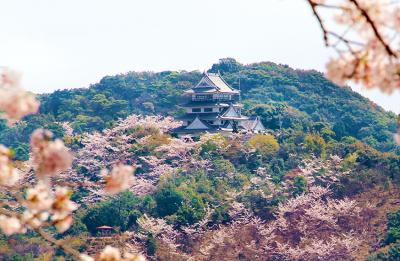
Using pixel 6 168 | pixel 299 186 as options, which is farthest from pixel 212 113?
pixel 6 168

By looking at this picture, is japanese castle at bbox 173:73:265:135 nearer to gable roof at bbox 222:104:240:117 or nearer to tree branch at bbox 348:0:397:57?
gable roof at bbox 222:104:240:117

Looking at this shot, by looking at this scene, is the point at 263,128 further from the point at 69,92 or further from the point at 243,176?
the point at 69,92

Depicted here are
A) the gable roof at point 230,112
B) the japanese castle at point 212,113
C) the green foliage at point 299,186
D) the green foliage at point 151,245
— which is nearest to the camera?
the green foliage at point 151,245

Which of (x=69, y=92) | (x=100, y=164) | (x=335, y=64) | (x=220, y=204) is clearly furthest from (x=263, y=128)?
(x=335, y=64)

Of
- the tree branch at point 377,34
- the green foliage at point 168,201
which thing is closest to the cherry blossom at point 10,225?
the tree branch at point 377,34

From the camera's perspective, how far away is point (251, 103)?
54.6 m

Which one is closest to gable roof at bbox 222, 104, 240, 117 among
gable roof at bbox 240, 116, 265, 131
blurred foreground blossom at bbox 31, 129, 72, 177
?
gable roof at bbox 240, 116, 265, 131

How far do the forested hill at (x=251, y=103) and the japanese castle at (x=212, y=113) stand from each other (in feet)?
11.2

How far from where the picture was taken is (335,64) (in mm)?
2107

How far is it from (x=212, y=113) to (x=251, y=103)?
49.1 feet

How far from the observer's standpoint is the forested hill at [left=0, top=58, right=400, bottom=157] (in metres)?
45.9

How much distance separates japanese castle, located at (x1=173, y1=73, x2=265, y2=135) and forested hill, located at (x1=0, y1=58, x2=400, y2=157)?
343 centimetres

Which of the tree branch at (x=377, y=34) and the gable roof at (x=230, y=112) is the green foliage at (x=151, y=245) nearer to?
the gable roof at (x=230, y=112)

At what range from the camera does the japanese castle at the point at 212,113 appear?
39.1m
